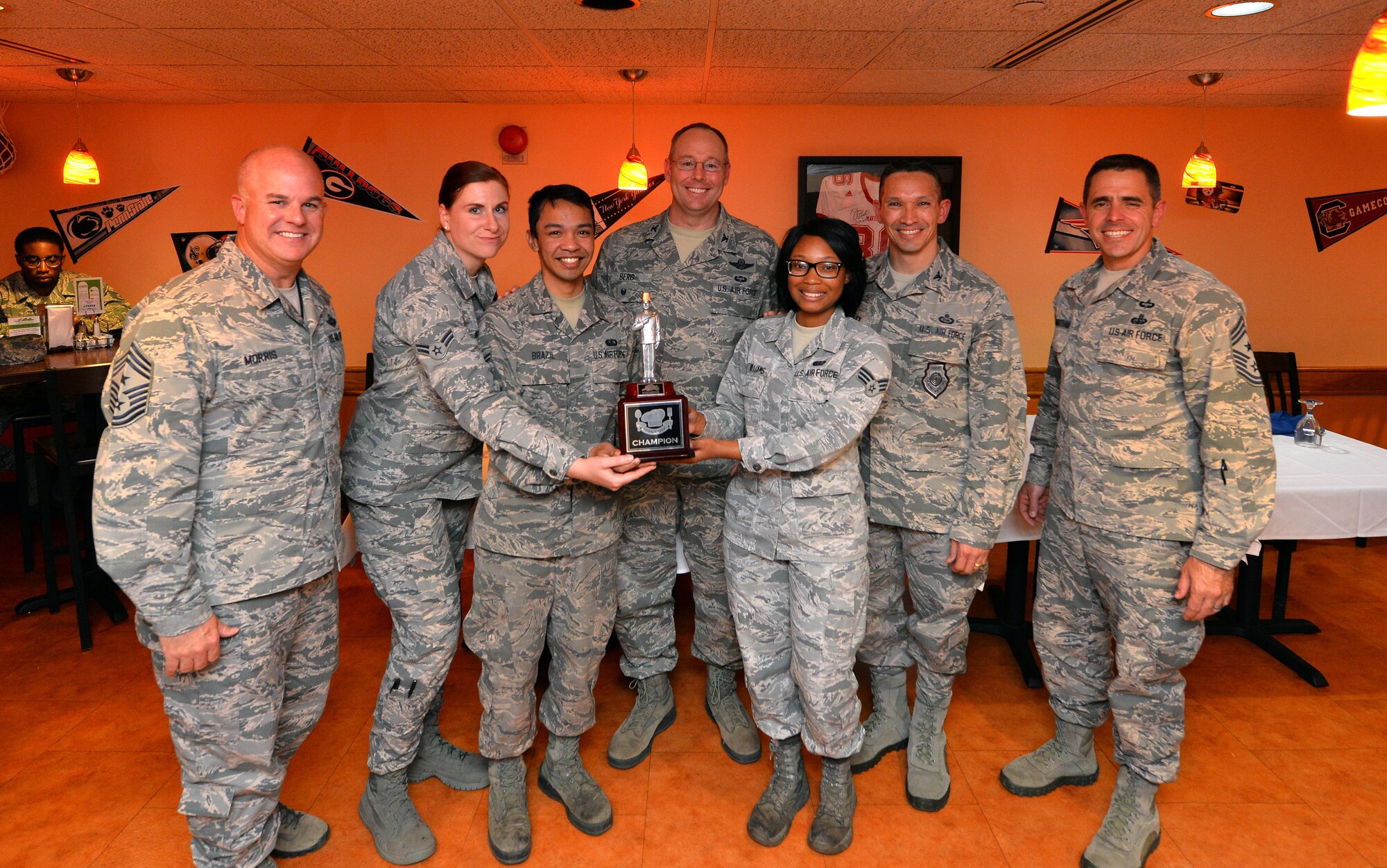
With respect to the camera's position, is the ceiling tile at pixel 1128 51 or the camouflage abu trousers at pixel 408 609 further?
the ceiling tile at pixel 1128 51

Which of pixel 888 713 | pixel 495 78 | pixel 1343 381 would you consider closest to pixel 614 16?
pixel 495 78

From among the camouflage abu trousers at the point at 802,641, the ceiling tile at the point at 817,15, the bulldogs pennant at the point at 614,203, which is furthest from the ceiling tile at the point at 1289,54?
the camouflage abu trousers at the point at 802,641

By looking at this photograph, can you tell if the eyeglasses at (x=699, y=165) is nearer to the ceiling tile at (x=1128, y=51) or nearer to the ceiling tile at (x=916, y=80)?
Answer: the ceiling tile at (x=1128, y=51)

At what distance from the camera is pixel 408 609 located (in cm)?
234

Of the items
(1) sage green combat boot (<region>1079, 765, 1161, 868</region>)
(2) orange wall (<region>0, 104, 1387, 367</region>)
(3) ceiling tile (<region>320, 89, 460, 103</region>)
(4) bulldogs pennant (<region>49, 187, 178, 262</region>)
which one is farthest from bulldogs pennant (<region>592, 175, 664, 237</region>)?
(1) sage green combat boot (<region>1079, 765, 1161, 868</region>)

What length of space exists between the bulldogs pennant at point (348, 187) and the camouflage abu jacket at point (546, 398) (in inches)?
160

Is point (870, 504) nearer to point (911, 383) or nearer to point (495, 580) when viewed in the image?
point (911, 383)

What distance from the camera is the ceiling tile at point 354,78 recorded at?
4656 mm

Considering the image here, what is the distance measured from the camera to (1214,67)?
14.9 feet

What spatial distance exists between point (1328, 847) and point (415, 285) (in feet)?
9.57

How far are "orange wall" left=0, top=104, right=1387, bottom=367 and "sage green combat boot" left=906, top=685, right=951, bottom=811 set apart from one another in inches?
157

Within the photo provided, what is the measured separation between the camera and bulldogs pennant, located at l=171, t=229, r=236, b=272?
5.96 m

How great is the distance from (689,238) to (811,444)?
99 centimetres

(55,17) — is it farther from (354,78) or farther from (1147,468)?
(1147,468)
